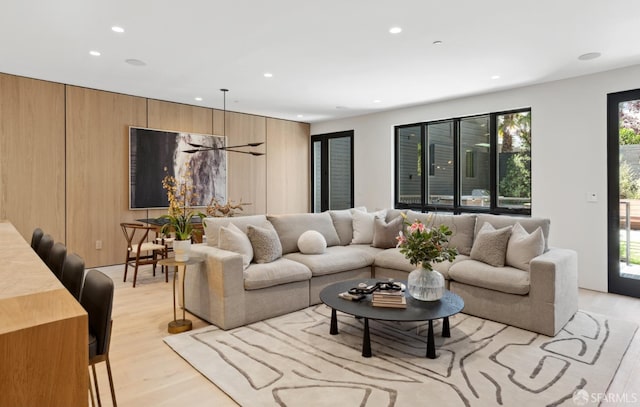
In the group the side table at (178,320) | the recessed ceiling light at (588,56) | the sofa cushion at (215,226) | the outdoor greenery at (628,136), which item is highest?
the recessed ceiling light at (588,56)

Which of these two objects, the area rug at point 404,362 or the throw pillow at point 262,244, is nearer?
the area rug at point 404,362

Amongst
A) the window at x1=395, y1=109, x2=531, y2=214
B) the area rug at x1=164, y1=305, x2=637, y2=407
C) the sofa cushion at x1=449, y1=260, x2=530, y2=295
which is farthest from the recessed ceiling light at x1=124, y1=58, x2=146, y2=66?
the window at x1=395, y1=109, x2=531, y2=214

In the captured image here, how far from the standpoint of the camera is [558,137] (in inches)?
193

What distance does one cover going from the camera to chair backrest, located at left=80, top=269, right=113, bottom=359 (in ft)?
5.32

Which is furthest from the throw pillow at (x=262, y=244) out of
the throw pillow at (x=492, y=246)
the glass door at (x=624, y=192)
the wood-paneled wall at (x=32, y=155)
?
the glass door at (x=624, y=192)

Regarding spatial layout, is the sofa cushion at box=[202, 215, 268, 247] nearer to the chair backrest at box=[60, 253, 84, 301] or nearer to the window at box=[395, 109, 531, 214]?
the chair backrest at box=[60, 253, 84, 301]

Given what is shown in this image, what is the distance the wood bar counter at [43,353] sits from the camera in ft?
3.17

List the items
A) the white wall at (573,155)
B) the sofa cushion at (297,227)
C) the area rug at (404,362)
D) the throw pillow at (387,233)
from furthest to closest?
the throw pillow at (387,233) < the white wall at (573,155) < the sofa cushion at (297,227) < the area rug at (404,362)

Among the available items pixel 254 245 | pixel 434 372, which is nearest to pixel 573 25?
pixel 434 372

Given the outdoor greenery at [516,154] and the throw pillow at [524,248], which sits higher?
the outdoor greenery at [516,154]

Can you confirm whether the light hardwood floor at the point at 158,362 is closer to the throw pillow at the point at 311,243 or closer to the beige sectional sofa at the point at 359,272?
the beige sectional sofa at the point at 359,272

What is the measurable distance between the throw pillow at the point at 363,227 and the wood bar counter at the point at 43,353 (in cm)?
401

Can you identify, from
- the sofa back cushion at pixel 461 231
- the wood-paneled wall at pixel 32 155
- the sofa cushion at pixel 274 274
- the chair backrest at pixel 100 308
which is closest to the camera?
the chair backrest at pixel 100 308

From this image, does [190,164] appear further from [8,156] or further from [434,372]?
[434,372]
